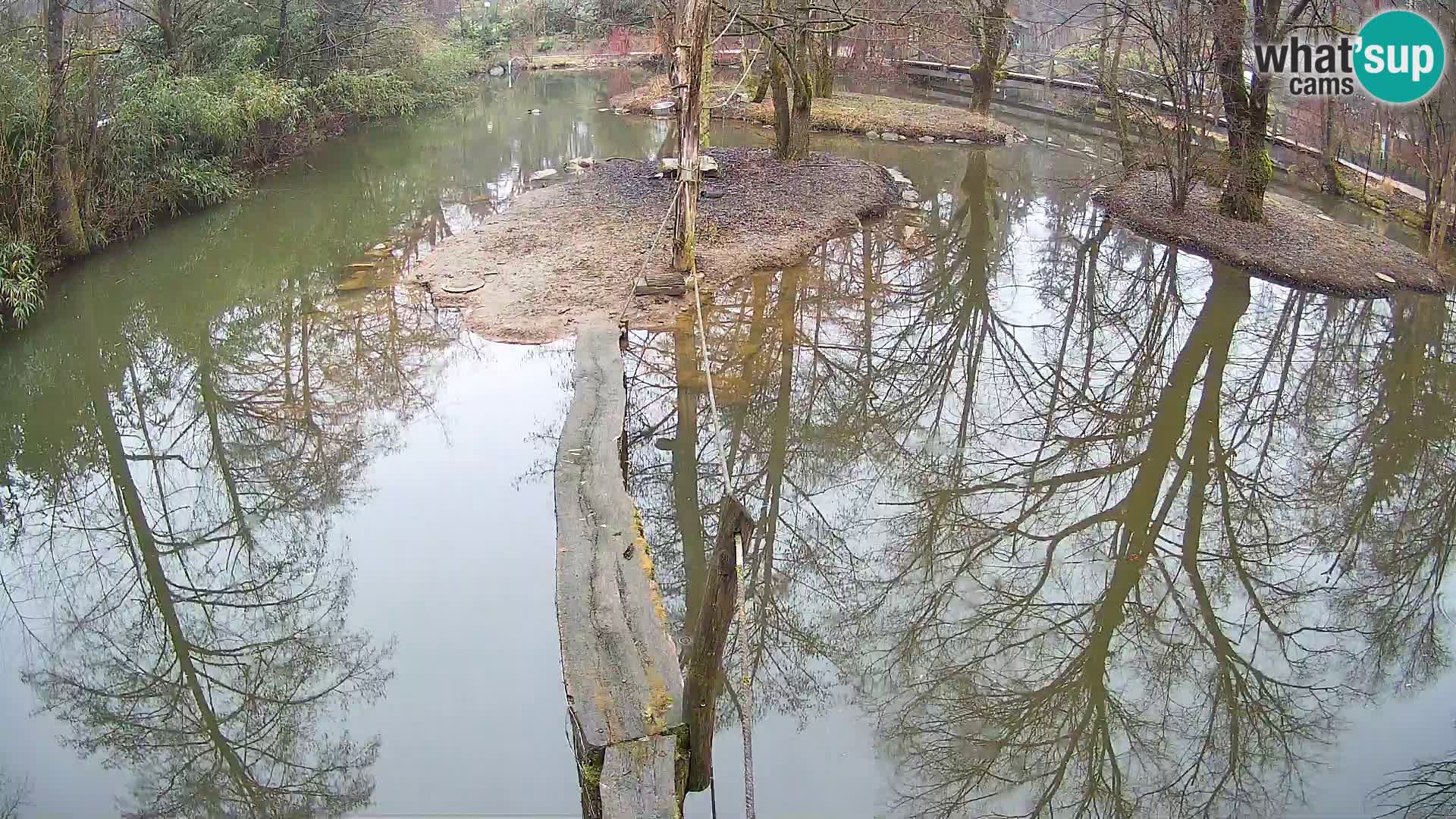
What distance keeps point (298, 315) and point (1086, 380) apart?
7.22 meters

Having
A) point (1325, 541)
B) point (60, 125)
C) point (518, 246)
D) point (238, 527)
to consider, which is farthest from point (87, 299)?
point (1325, 541)

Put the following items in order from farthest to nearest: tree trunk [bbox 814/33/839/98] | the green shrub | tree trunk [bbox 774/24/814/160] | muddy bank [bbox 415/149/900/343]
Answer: tree trunk [bbox 814/33/839/98] < tree trunk [bbox 774/24/814/160] < muddy bank [bbox 415/149/900/343] < the green shrub

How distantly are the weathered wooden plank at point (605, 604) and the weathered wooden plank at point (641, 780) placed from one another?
0.07m

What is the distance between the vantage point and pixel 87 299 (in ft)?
31.1

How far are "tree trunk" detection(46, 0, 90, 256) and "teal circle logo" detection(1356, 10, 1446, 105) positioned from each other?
13.5m

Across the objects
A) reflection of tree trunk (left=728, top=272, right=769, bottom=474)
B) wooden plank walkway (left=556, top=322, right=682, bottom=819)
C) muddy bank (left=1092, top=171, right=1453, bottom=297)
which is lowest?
wooden plank walkway (left=556, top=322, right=682, bottom=819)

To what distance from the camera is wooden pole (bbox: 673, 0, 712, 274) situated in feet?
28.6

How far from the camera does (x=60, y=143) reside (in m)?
9.62

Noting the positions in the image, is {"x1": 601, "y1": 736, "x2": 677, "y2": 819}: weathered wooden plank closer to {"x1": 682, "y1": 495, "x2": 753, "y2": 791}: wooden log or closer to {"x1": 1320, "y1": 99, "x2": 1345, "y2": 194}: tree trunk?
{"x1": 682, "y1": 495, "x2": 753, "y2": 791}: wooden log

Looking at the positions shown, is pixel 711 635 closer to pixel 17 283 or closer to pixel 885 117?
pixel 17 283

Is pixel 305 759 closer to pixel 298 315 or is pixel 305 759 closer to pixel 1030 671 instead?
pixel 1030 671

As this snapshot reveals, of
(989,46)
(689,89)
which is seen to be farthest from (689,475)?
(989,46)

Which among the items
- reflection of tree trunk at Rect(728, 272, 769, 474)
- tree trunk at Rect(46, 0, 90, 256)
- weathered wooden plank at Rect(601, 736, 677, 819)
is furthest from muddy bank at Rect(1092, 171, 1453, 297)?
tree trunk at Rect(46, 0, 90, 256)

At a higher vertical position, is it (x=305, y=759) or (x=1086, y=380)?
(x=1086, y=380)
